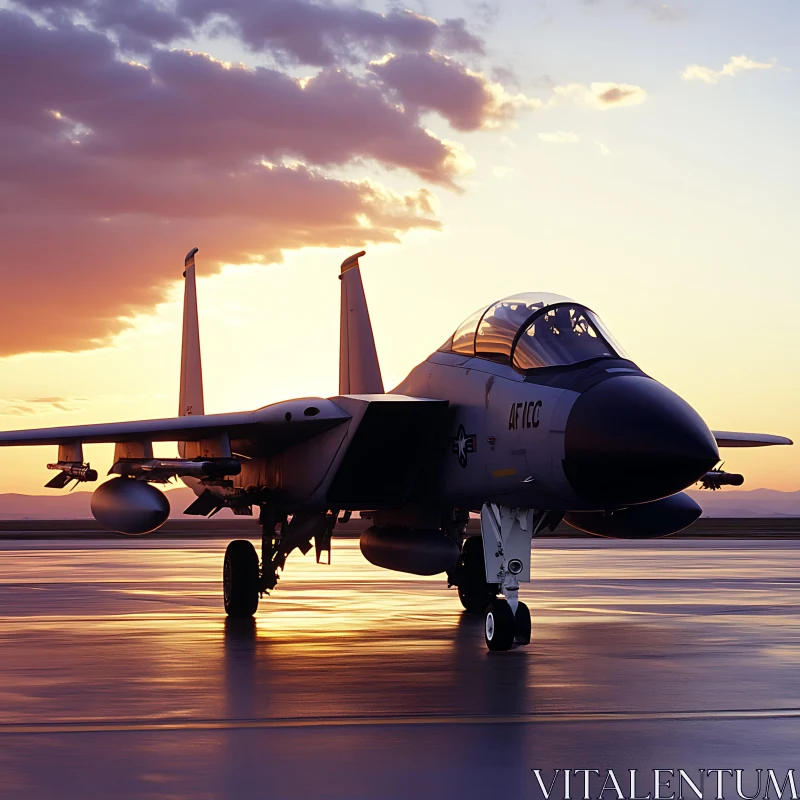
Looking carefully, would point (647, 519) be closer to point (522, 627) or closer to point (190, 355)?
point (522, 627)

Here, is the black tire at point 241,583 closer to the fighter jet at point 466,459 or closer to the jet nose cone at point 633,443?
the fighter jet at point 466,459

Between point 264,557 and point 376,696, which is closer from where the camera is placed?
point 376,696

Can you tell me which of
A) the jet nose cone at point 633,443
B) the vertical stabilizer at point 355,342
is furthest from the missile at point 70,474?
the jet nose cone at point 633,443

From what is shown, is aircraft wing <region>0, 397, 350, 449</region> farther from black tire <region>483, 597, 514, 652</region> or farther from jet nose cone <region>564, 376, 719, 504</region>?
jet nose cone <region>564, 376, 719, 504</region>

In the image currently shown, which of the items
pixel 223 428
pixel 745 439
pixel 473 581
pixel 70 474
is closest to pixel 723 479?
pixel 745 439

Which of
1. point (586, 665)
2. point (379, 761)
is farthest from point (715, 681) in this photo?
point (379, 761)

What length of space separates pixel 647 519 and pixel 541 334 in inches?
132

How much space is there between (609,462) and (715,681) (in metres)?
1.92

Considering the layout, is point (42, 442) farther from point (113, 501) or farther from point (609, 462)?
point (609, 462)

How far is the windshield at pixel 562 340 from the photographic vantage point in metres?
11.4

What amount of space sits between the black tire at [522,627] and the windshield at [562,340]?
2225 millimetres

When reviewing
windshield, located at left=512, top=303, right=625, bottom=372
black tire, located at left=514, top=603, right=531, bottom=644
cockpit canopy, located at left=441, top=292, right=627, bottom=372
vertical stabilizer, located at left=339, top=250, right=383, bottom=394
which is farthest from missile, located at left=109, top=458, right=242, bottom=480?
vertical stabilizer, located at left=339, top=250, right=383, bottom=394

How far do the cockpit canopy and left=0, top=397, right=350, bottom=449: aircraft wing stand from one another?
6.56 ft

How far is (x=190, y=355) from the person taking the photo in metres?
22.4
